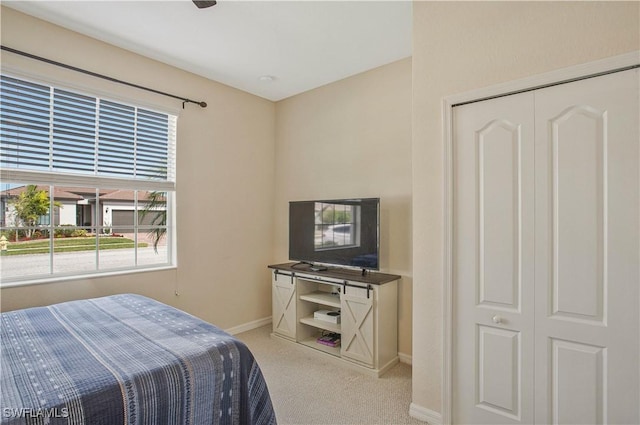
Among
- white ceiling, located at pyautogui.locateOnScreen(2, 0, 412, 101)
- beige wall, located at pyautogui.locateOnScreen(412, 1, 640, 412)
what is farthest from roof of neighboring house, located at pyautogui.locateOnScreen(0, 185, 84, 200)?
beige wall, located at pyautogui.locateOnScreen(412, 1, 640, 412)

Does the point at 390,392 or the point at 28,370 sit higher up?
the point at 28,370

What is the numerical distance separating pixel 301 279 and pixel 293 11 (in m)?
2.38

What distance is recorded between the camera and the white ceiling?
93.7 inches

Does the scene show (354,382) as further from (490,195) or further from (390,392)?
(490,195)

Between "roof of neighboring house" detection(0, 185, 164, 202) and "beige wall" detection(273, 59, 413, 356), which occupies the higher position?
"beige wall" detection(273, 59, 413, 356)

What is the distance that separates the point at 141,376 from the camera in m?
1.35

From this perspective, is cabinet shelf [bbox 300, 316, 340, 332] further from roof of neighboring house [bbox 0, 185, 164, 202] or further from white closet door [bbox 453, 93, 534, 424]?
roof of neighboring house [bbox 0, 185, 164, 202]

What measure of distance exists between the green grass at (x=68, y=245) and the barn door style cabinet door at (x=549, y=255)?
282 centimetres

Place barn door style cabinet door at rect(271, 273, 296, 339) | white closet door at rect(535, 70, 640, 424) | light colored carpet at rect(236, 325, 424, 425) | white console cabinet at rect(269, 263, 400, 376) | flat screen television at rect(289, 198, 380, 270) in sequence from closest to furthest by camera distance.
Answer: white closet door at rect(535, 70, 640, 424) → light colored carpet at rect(236, 325, 424, 425) → white console cabinet at rect(269, 263, 400, 376) → flat screen television at rect(289, 198, 380, 270) → barn door style cabinet door at rect(271, 273, 296, 339)

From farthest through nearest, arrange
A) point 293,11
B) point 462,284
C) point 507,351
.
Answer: point 293,11, point 462,284, point 507,351

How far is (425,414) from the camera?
2.17 meters

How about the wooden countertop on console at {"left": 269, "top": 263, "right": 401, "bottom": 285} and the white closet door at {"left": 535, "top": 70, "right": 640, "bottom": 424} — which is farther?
the wooden countertop on console at {"left": 269, "top": 263, "right": 401, "bottom": 285}

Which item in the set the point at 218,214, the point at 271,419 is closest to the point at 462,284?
the point at 271,419

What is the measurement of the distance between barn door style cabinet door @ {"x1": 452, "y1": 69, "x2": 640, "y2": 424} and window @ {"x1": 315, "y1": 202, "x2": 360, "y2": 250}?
124 centimetres
